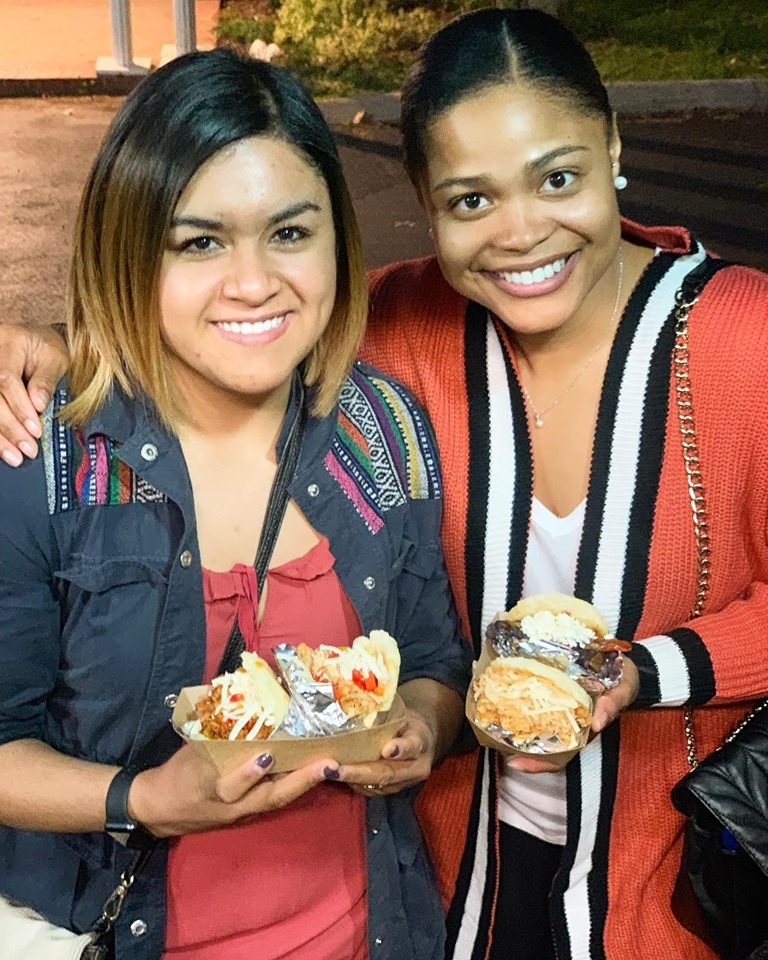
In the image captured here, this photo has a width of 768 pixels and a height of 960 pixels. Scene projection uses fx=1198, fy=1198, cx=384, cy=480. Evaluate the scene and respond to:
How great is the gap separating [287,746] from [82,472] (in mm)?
620

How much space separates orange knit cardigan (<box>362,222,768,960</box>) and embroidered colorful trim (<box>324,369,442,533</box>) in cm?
12

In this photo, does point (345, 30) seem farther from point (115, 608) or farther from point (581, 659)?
point (115, 608)

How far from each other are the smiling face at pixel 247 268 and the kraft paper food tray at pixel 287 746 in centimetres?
60

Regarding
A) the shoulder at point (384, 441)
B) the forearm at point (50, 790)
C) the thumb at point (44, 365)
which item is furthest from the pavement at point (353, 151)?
the forearm at point (50, 790)

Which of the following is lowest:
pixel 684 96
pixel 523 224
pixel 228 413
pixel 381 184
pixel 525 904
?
pixel 525 904

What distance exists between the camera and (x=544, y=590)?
2742 mm

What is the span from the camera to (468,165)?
251 cm

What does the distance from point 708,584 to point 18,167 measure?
8.36 metres

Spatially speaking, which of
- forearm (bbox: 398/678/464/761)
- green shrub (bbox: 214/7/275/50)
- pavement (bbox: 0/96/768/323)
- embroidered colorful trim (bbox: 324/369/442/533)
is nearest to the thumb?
embroidered colorful trim (bbox: 324/369/442/533)

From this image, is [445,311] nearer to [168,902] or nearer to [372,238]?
[168,902]

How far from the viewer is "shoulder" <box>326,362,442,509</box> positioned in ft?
8.12

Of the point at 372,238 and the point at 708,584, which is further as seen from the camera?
the point at 372,238

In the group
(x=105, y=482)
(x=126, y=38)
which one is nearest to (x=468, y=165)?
(x=105, y=482)

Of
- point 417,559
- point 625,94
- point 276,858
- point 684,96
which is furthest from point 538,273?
point 684,96
